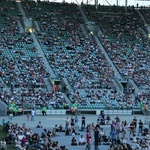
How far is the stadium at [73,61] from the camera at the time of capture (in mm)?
59375

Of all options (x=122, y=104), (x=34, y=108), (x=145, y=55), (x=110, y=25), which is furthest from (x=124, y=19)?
(x=34, y=108)

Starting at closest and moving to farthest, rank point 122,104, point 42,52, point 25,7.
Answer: point 122,104
point 42,52
point 25,7

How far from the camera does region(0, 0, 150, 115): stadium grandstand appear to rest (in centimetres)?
6100

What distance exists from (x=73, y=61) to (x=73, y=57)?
1053 mm

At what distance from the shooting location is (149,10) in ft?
292

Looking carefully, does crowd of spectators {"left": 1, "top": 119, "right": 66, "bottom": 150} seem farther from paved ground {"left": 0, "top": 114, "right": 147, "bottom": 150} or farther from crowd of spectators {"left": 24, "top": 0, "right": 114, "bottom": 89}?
crowd of spectators {"left": 24, "top": 0, "right": 114, "bottom": 89}

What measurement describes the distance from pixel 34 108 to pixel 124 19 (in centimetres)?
3079

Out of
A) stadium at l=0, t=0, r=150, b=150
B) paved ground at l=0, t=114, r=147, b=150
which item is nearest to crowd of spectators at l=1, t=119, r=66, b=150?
paved ground at l=0, t=114, r=147, b=150

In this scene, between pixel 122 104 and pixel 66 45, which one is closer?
pixel 122 104

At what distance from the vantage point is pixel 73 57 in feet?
229

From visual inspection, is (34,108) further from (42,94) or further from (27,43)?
(27,43)

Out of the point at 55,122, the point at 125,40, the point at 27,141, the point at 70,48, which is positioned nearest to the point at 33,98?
the point at 55,122

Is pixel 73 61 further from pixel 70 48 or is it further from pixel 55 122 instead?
pixel 55 122

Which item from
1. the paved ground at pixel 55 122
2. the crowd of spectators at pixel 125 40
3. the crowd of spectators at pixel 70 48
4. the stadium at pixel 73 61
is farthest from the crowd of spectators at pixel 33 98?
the crowd of spectators at pixel 125 40
